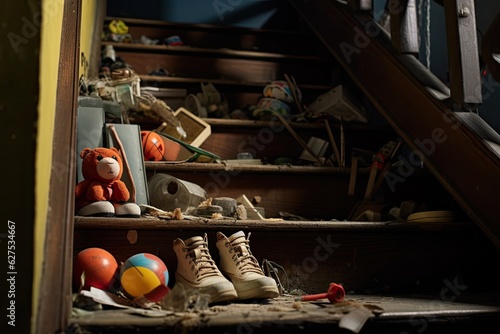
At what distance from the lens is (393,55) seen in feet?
7.47

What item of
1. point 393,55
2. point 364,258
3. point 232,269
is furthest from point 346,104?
point 232,269

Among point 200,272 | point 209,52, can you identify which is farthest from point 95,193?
point 209,52

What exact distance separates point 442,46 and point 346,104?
1.76 ft

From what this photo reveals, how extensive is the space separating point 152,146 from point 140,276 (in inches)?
33.0

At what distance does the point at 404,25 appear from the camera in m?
2.26

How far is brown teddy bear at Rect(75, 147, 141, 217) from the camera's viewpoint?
1.70 metres

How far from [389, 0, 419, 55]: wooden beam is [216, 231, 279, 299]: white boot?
1057mm

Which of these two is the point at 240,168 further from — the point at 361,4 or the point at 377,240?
the point at 361,4

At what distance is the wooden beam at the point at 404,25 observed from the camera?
221 cm

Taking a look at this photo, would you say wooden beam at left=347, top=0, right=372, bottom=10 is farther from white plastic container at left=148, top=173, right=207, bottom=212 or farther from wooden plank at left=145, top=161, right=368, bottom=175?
white plastic container at left=148, top=173, right=207, bottom=212

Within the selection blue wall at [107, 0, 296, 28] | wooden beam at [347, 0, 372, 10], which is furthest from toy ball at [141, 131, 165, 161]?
blue wall at [107, 0, 296, 28]

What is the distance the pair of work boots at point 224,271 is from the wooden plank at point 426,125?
0.68 metres

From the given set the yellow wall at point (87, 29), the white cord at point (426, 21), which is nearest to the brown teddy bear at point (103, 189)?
the yellow wall at point (87, 29)

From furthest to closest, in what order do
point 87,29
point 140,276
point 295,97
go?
point 295,97, point 87,29, point 140,276
